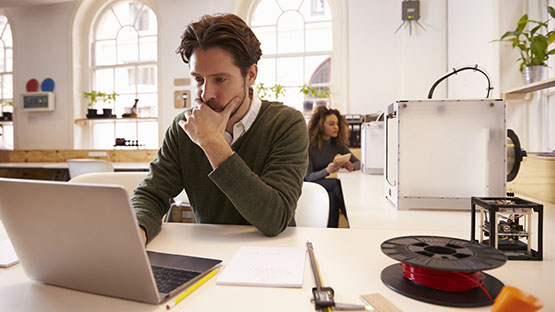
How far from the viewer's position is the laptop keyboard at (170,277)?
1.88ft

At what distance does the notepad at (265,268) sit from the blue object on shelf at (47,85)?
5.27 m

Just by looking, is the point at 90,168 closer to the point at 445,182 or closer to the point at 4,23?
the point at 445,182

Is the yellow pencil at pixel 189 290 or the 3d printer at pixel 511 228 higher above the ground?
the 3d printer at pixel 511 228

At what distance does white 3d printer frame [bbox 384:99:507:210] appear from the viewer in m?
1.24

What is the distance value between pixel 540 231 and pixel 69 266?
0.85 meters

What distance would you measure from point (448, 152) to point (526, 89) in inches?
53.5

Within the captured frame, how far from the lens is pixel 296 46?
4559 millimetres

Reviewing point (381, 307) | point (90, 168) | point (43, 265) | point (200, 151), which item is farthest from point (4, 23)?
point (381, 307)

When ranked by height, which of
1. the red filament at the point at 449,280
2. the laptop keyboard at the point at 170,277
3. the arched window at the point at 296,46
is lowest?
the laptop keyboard at the point at 170,277

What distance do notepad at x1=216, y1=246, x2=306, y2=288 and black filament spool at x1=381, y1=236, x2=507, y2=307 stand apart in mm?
157

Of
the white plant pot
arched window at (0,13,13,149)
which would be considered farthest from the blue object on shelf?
the white plant pot

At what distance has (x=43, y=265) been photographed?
59 cm

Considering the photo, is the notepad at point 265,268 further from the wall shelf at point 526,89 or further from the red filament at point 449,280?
the wall shelf at point 526,89

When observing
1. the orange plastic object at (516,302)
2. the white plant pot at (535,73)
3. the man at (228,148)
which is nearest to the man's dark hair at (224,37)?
the man at (228,148)
